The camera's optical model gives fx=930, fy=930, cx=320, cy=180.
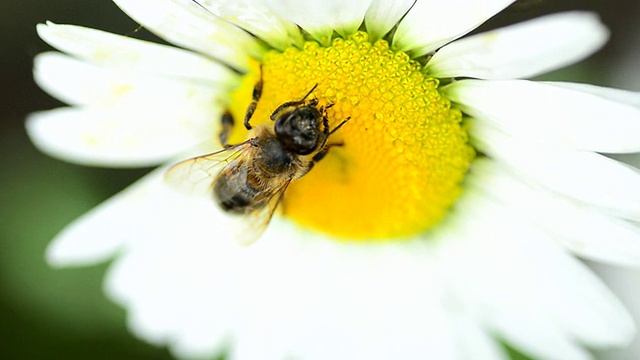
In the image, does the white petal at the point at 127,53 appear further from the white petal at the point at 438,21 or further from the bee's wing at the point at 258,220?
the white petal at the point at 438,21

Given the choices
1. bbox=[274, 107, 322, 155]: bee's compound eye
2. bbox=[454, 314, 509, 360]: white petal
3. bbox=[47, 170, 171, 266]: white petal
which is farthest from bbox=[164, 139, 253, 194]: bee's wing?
bbox=[454, 314, 509, 360]: white petal

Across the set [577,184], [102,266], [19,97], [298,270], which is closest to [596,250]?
[577,184]

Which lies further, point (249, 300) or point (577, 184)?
point (249, 300)

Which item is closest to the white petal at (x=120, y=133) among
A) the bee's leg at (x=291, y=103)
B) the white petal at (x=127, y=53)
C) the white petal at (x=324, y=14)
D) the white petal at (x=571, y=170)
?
the white petal at (x=127, y=53)

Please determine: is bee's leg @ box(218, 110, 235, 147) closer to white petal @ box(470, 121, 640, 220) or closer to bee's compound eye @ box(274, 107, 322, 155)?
bee's compound eye @ box(274, 107, 322, 155)

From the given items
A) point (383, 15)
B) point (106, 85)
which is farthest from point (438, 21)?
point (106, 85)

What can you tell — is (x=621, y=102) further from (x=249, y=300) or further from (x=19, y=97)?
(x=19, y=97)
